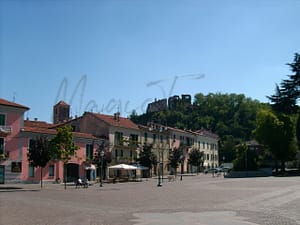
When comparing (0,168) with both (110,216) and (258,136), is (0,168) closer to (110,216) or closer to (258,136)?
(110,216)

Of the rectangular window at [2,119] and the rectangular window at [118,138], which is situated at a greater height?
the rectangular window at [2,119]

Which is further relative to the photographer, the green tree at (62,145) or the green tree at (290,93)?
the green tree at (290,93)

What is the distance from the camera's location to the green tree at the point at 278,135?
226 ft

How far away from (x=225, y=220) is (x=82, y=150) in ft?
135

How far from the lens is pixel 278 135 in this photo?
6938cm

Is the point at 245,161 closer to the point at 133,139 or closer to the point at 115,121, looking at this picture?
the point at 133,139

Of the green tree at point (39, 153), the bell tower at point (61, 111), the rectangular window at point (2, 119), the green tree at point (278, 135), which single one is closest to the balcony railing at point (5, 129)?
the rectangular window at point (2, 119)

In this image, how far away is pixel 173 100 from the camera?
10306cm

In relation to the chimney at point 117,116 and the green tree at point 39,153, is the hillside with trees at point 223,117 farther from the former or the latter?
the green tree at point 39,153

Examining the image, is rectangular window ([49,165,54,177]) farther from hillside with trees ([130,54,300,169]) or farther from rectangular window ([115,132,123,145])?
hillside with trees ([130,54,300,169])

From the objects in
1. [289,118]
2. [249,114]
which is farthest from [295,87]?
[249,114]

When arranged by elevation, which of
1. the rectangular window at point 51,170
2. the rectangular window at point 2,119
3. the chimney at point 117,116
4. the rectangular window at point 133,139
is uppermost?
the chimney at point 117,116

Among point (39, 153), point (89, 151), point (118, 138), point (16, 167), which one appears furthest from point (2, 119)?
point (118, 138)

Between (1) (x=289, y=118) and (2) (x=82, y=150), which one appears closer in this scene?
(2) (x=82, y=150)
